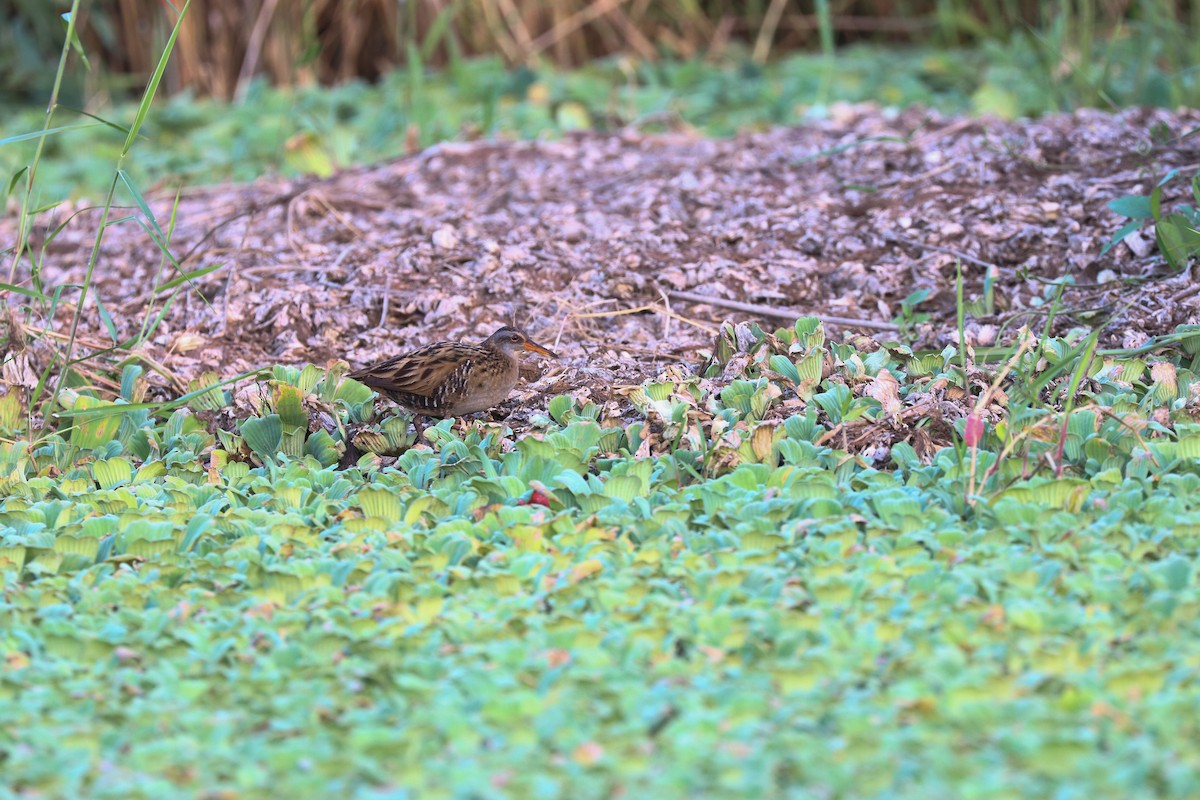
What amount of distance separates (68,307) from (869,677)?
3.57 metres

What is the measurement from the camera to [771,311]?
4.67m

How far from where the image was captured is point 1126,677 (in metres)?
2.39

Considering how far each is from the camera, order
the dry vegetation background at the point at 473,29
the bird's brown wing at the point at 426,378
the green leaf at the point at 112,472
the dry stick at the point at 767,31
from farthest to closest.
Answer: the dry stick at the point at 767,31
the dry vegetation background at the point at 473,29
the bird's brown wing at the point at 426,378
the green leaf at the point at 112,472

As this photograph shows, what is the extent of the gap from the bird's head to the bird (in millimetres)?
77

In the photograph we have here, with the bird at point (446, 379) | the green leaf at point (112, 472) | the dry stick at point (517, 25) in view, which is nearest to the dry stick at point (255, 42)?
the dry stick at point (517, 25)

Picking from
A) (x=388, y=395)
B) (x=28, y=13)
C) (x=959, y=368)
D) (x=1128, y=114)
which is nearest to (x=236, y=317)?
→ (x=388, y=395)

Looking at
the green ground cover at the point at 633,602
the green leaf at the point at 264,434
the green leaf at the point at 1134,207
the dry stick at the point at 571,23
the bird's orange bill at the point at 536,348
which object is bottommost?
the green ground cover at the point at 633,602

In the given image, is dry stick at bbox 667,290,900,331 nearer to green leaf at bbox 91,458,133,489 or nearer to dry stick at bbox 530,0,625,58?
green leaf at bbox 91,458,133,489

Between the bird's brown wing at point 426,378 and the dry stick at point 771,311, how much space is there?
43.9 inches

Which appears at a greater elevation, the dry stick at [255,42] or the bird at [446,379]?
the dry stick at [255,42]

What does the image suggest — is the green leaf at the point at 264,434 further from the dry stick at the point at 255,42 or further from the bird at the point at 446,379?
the dry stick at the point at 255,42

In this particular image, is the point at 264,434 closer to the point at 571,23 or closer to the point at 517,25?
the point at 517,25

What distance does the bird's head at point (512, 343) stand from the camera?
4151mm

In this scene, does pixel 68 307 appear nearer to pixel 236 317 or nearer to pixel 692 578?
pixel 236 317
